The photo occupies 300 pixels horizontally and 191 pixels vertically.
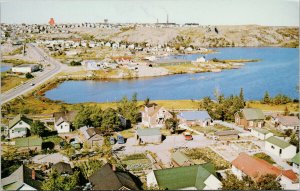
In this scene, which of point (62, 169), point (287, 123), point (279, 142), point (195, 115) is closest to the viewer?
point (62, 169)

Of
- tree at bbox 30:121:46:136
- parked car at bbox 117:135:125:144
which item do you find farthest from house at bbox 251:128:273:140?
tree at bbox 30:121:46:136

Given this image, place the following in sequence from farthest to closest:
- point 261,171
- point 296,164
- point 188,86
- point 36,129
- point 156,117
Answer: point 188,86 < point 156,117 < point 36,129 < point 296,164 < point 261,171

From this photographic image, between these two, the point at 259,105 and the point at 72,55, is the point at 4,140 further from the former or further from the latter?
the point at 72,55

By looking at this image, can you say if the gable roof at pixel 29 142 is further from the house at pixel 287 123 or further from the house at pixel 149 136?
the house at pixel 287 123

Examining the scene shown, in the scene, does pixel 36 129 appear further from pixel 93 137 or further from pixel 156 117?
pixel 156 117

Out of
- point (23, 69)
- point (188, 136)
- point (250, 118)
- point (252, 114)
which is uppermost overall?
point (23, 69)

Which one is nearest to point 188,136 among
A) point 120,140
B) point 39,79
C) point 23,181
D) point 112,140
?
point 120,140
